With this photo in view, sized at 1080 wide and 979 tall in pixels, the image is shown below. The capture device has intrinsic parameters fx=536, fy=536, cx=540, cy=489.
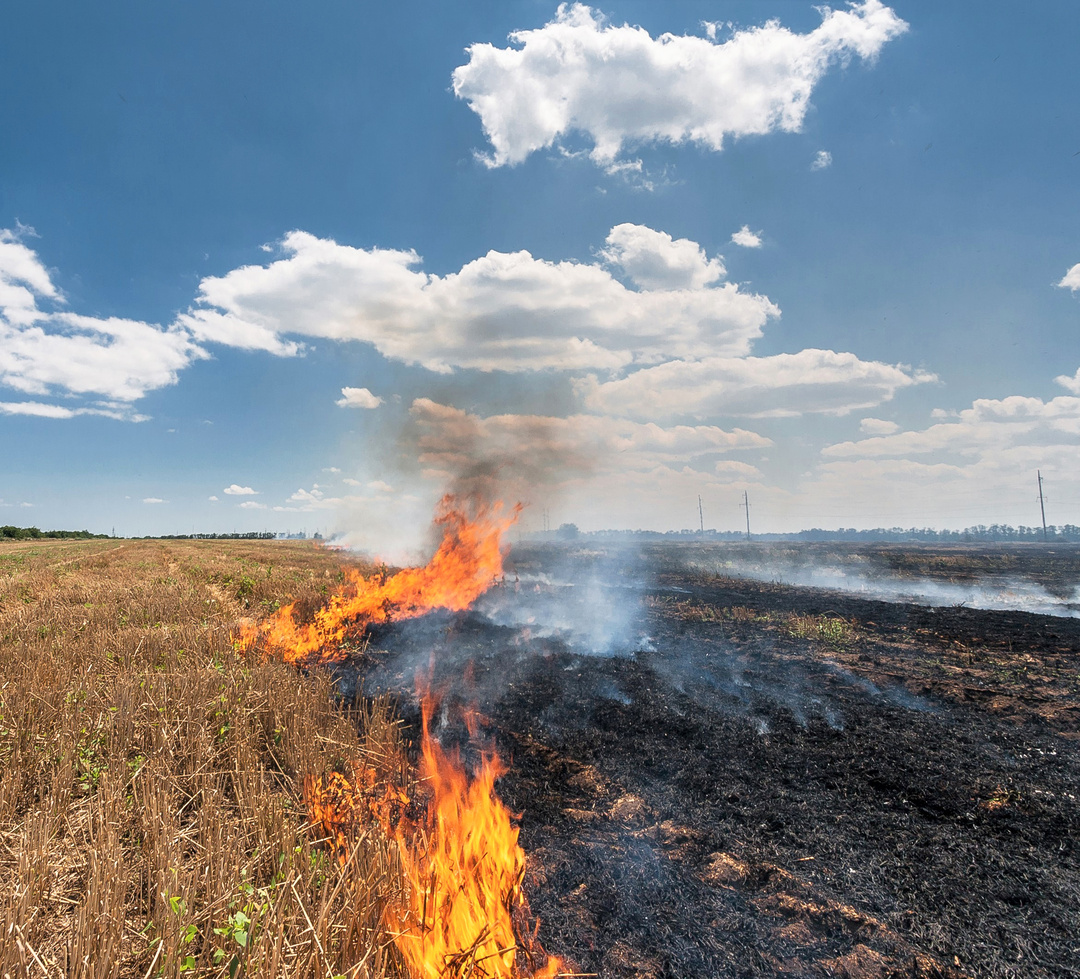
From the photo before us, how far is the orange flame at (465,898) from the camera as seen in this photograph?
3.31 meters

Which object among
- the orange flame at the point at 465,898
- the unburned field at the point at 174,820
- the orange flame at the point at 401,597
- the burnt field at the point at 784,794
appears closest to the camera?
the unburned field at the point at 174,820

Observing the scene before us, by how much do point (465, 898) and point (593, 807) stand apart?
2.08m

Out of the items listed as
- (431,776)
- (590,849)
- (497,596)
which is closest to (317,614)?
(497,596)

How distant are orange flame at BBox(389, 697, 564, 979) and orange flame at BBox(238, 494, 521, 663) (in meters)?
6.77

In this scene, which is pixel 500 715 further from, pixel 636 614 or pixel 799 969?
pixel 636 614

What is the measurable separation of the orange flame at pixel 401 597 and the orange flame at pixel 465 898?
6.77 metres

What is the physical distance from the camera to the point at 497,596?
65.8 feet

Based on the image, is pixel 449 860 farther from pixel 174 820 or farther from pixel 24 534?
pixel 24 534

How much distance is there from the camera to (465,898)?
3.81 metres

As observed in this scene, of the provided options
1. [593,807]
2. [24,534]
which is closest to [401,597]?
[593,807]

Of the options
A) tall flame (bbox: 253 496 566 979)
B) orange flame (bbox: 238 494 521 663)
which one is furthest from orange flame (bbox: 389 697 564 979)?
orange flame (bbox: 238 494 521 663)

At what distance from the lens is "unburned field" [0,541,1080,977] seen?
11.2 feet

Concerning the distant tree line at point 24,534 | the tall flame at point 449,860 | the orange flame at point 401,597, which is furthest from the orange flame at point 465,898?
the distant tree line at point 24,534

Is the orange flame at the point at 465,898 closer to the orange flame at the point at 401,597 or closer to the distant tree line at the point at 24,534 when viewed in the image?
the orange flame at the point at 401,597
